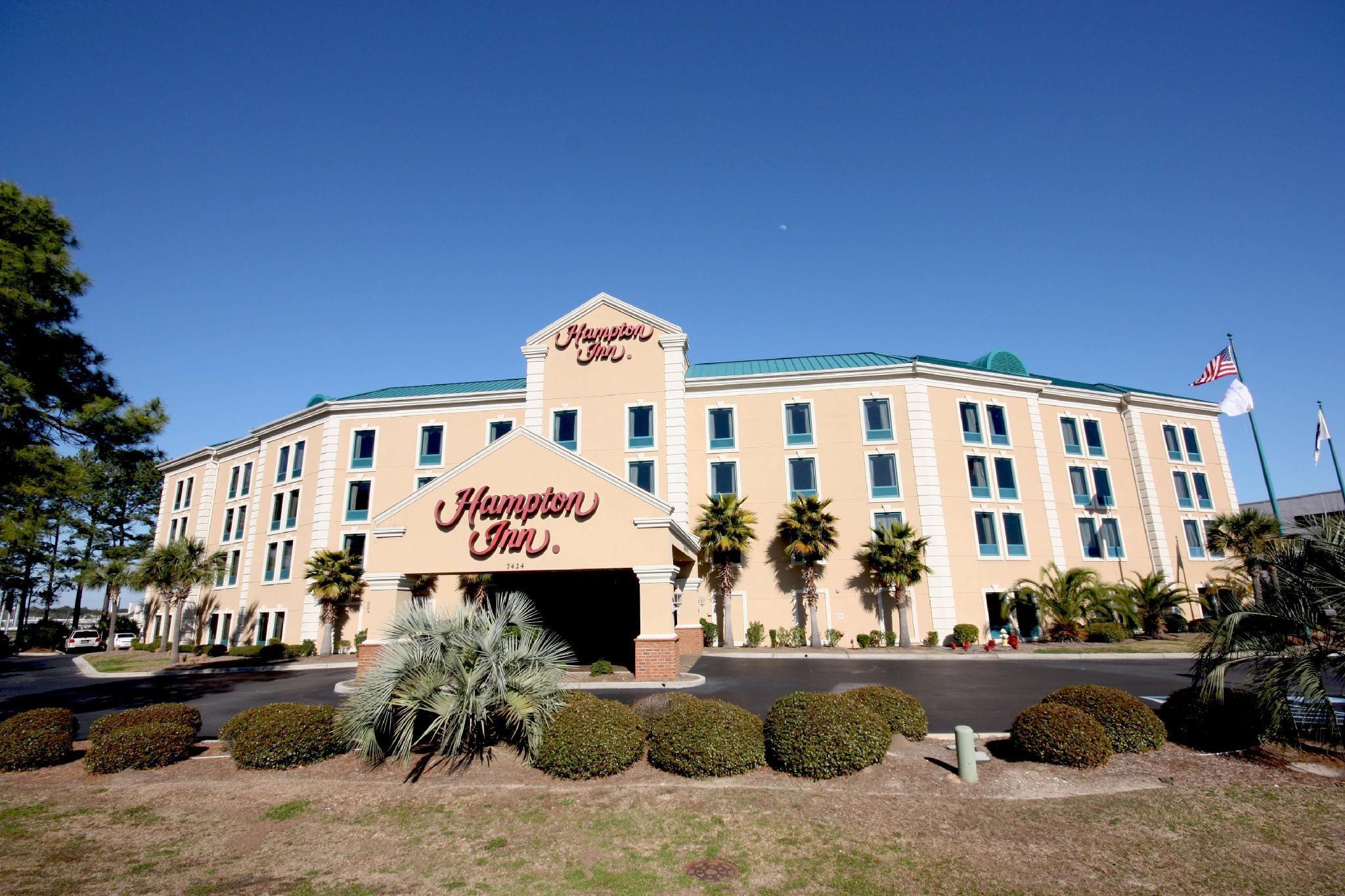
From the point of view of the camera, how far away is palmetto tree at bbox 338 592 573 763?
1038 cm

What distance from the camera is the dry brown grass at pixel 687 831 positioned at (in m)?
6.65

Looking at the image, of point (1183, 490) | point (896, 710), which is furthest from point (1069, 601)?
point (896, 710)

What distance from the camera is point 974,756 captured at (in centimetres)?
945

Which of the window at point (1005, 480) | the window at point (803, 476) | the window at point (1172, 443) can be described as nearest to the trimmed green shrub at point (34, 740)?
the window at point (803, 476)

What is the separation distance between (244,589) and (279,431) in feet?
31.8

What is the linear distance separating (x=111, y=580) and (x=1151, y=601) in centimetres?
6175

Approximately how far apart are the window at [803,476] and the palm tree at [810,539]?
1.35 meters

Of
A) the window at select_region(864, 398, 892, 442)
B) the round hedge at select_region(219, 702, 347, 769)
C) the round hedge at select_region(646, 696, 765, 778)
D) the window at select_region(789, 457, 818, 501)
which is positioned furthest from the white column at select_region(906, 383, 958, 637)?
the round hedge at select_region(219, 702, 347, 769)

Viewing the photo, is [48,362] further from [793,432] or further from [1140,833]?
[793,432]

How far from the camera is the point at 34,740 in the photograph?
1099cm

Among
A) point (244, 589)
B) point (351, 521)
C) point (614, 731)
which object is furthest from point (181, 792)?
point (244, 589)

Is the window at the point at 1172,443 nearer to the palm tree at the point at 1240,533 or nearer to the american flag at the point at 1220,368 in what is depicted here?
the palm tree at the point at 1240,533

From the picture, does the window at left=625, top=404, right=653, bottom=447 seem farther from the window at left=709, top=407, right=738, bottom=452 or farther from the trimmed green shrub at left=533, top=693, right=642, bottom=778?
the trimmed green shrub at left=533, top=693, right=642, bottom=778

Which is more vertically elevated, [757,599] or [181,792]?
[757,599]
